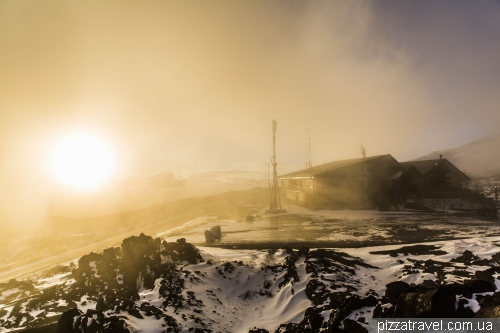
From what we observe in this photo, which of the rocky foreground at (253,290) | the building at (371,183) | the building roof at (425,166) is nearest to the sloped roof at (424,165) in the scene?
the building roof at (425,166)

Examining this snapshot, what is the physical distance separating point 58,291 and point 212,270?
656 cm

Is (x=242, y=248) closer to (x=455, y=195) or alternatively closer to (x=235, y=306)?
(x=235, y=306)

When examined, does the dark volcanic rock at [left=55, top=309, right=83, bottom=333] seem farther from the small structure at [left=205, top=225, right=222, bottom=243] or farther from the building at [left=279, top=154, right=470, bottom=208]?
the building at [left=279, top=154, right=470, bottom=208]

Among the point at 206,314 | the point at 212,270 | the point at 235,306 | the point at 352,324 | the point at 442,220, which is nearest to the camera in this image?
the point at 352,324

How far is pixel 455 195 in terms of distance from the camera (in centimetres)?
3616

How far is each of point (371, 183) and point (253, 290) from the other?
29865 mm

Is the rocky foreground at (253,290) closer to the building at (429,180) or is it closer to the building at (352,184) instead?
the building at (352,184)

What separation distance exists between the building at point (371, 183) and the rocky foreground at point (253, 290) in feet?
68.4

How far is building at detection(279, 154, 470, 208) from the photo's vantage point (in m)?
36.8

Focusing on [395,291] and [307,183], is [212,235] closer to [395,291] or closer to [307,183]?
[395,291]

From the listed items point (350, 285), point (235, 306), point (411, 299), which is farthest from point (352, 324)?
point (235, 306)

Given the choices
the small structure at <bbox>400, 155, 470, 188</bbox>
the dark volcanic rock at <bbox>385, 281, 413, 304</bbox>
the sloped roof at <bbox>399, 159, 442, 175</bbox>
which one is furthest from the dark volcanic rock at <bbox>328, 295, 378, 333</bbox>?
the small structure at <bbox>400, 155, 470, 188</bbox>

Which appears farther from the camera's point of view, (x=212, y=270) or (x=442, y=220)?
(x=442, y=220)

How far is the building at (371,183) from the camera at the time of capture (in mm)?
36781
